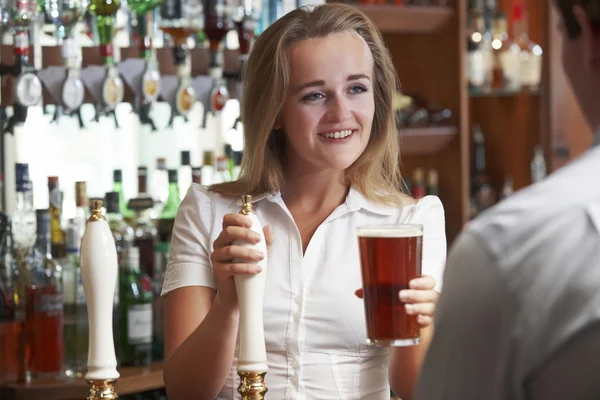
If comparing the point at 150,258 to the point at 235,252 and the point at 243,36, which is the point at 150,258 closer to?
the point at 243,36

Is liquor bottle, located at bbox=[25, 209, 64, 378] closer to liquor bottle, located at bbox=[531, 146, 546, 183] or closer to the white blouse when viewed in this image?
the white blouse

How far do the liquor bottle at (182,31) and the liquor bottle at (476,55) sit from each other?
59.8 inches

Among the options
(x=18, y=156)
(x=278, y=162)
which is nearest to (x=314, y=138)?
(x=278, y=162)

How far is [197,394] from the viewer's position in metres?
1.65

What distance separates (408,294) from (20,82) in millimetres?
1538

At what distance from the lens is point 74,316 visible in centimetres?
252

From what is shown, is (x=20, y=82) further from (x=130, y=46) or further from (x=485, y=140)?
(x=485, y=140)

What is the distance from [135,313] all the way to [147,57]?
0.70 meters

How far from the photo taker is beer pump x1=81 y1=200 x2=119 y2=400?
51.9 inches

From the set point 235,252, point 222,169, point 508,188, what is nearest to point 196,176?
point 222,169

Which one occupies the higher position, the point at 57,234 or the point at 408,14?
the point at 408,14

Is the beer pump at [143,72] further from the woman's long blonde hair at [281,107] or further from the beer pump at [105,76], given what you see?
the woman's long blonde hair at [281,107]

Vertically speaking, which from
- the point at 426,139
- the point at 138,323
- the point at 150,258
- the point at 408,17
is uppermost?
the point at 408,17

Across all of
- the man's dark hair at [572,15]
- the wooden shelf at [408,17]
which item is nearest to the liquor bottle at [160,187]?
the wooden shelf at [408,17]
